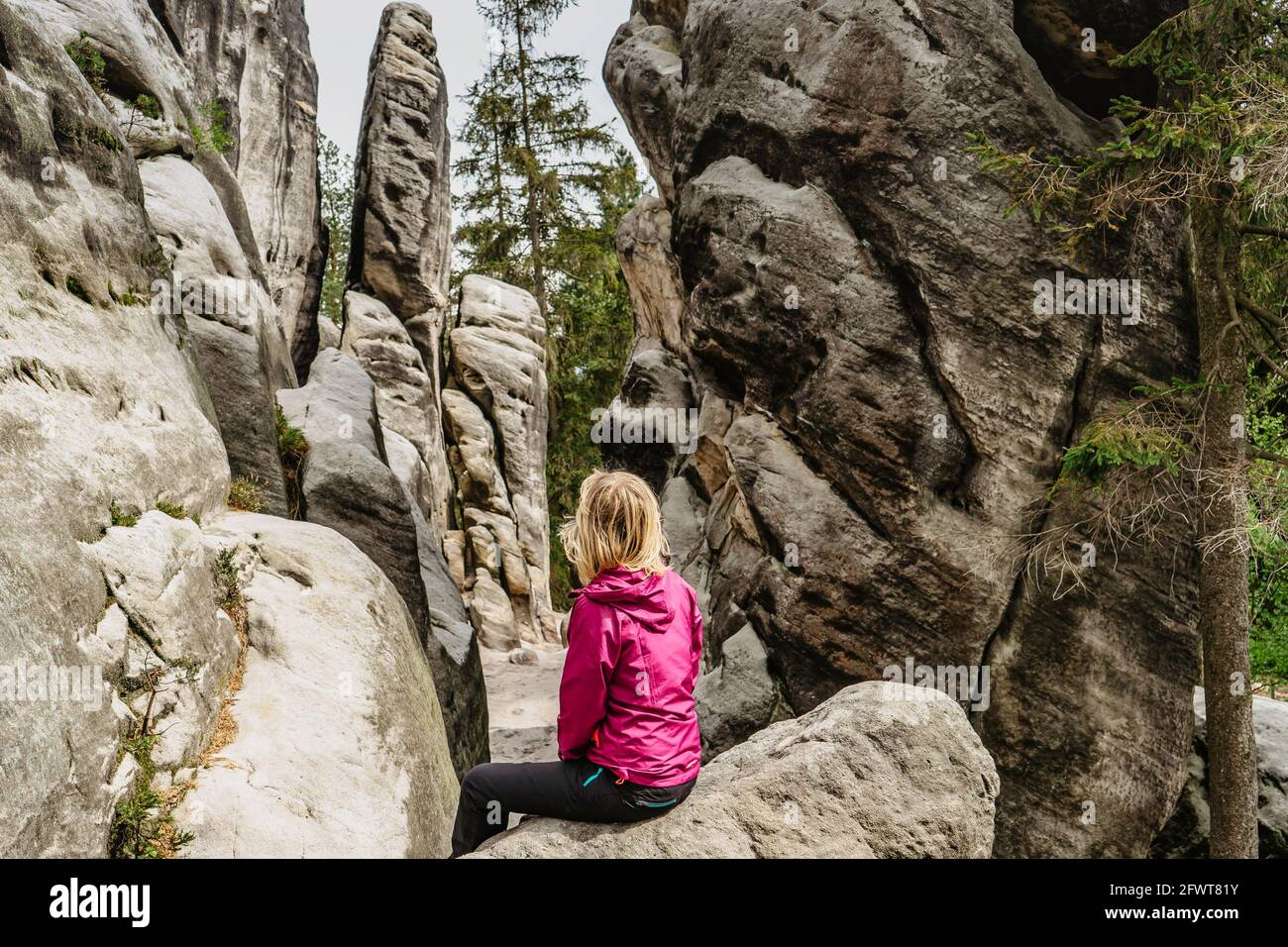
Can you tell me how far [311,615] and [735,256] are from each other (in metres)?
7.76

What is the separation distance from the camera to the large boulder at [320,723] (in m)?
4.75

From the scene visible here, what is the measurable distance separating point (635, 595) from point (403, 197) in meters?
21.4

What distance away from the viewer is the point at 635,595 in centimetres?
349

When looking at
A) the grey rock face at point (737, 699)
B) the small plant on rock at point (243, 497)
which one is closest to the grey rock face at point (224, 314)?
the small plant on rock at point (243, 497)

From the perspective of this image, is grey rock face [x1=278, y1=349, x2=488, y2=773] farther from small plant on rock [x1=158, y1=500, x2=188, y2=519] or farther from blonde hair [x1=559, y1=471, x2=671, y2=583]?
blonde hair [x1=559, y1=471, x2=671, y2=583]

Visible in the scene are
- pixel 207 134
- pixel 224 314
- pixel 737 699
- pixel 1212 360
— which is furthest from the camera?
pixel 207 134

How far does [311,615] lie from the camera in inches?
259

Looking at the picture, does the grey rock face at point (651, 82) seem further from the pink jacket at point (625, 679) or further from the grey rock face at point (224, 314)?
the pink jacket at point (625, 679)

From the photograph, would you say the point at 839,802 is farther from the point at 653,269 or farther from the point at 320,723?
the point at 653,269

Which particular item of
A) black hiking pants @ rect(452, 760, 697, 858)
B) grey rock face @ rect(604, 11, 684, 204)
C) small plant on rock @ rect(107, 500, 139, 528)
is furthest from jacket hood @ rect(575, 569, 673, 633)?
grey rock face @ rect(604, 11, 684, 204)

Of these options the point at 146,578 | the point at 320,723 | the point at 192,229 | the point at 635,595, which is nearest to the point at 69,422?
the point at 146,578

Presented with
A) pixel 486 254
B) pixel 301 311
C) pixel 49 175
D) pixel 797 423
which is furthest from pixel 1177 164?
pixel 486 254

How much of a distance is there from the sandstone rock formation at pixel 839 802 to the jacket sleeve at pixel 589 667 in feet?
1.76

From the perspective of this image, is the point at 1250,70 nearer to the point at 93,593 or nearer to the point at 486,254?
the point at 93,593
